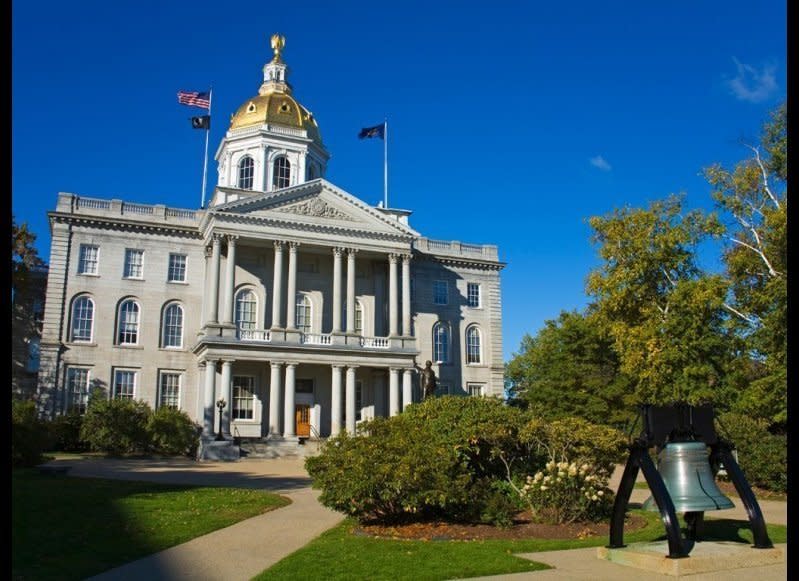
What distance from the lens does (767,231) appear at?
28.7 metres

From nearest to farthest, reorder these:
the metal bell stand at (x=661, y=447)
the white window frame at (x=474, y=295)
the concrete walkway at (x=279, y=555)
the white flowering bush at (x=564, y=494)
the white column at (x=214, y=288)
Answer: the metal bell stand at (x=661, y=447)
the concrete walkway at (x=279, y=555)
the white flowering bush at (x=564, y=494)
the white column at (x=214, y=288)
the white window frame at (x=474, y=295)

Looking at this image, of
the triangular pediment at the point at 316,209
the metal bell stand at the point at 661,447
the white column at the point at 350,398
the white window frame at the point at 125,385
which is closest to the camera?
the metal bell stand at the point at 661,447

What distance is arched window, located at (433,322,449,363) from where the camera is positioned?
53.3 m

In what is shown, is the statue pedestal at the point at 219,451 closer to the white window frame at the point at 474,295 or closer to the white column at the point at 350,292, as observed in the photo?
the white column at the point at 350,292

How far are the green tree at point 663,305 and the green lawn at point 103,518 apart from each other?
22558mm

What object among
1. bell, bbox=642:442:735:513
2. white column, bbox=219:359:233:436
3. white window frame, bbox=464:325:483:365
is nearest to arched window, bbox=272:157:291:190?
white column, bbox=219:359:233:436

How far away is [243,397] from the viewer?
1817 inches

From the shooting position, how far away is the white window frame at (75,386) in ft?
142

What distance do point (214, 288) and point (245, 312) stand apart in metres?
4.11

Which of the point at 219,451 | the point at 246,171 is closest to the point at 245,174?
the point at 246,171

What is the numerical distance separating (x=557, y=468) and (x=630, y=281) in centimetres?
2552

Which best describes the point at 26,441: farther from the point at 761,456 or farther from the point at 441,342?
the point at 441,342

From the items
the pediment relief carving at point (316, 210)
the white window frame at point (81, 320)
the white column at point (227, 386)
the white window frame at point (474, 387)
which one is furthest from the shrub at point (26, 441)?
the white window frame at point (474, 387)

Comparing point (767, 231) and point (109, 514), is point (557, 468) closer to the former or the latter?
point (109, 514)
